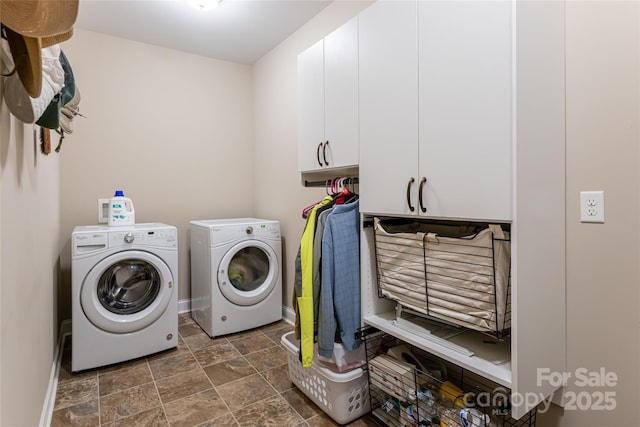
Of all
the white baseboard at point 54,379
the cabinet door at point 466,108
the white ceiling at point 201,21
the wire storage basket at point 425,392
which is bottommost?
the white baseboard at point 54,379

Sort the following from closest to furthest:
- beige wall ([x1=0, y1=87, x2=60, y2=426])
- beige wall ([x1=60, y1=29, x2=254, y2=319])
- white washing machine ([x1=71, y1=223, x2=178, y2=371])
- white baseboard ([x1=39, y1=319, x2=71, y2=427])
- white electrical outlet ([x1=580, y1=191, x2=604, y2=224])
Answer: beige wall ([x1=0, y1=87, x2=60, y2=426])
white electrical outlet ([x1=580, y1=191, x2=604, y2=224])
white baseboard ([x1=39, y1=319, x2=71, y2=427])
white washing machine ([x1=71, y1=223, x2=178, y2=371])
beige wall ([x1=60, y1=29, x2=254, y2=319])

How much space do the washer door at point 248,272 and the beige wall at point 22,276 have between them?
3.72 ft

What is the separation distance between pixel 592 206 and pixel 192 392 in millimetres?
2106

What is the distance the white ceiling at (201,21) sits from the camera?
7.95 ft

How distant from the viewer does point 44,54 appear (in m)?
0.94

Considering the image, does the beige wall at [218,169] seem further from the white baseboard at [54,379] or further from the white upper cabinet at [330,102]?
the white upper cabinet at [330,102]

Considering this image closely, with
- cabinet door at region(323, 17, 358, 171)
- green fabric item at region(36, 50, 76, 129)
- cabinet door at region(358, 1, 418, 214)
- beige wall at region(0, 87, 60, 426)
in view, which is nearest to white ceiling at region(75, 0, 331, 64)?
cabinet door at region(323, 17, 358, 171)

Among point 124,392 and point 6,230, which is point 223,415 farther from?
point 6,230

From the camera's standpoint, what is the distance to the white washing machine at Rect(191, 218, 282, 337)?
8.66ft


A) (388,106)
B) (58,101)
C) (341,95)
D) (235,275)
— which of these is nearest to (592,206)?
(388,106)

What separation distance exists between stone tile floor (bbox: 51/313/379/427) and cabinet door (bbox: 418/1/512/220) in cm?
123

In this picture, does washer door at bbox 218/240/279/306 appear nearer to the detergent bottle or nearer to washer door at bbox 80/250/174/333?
washer door at bbox 80/250/174/333

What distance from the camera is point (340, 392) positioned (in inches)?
64.9

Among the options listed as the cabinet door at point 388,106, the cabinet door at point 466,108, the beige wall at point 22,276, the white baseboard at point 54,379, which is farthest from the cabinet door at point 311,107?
the white baseboard at point 54,379
